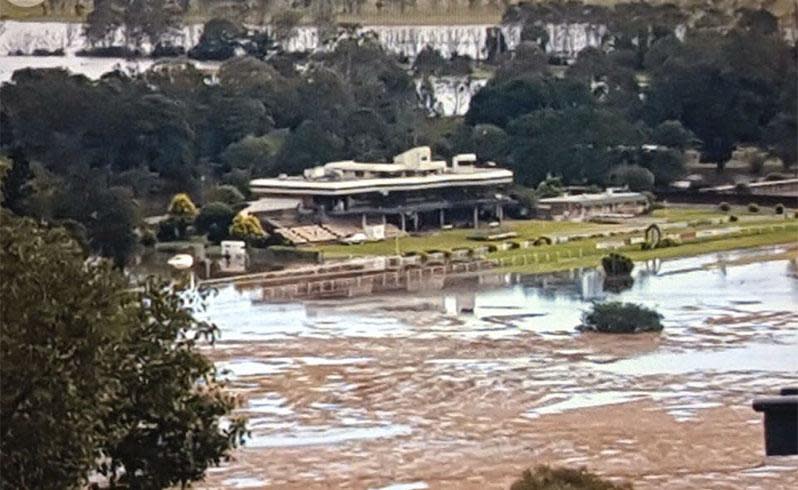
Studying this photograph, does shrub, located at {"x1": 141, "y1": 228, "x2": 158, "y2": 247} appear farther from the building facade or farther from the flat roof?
the building facade

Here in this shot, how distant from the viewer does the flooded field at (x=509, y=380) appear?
6496 millimetres

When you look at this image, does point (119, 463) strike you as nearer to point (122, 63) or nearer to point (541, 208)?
point (541, 208)

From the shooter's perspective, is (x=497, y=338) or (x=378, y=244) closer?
(x=497, y=338)

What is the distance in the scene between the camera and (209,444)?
4203 mm

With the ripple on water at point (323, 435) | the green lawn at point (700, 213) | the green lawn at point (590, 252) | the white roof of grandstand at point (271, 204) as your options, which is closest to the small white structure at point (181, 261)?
the white roof of grandstand at point (271, 204)

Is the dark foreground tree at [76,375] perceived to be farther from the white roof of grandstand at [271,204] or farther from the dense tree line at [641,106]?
the dense tree line at [641,106]

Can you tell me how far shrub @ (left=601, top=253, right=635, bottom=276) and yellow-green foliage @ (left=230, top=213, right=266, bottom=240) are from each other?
195 cm

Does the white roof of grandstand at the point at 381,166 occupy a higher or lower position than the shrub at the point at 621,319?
higher

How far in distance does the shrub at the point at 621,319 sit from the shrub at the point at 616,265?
163 centimetres

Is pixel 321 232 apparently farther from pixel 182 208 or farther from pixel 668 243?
pixel 668 243

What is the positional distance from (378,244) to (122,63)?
10.5 ft

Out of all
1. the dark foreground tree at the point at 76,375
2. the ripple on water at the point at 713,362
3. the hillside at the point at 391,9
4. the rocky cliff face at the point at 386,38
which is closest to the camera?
the dark foreground tree at the point at 76,375

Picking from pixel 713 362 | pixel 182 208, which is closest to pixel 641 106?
pixel 182 208

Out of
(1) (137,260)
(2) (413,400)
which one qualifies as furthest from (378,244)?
(2) (413,400)
